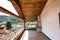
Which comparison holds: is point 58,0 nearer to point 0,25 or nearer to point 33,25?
point 0,25

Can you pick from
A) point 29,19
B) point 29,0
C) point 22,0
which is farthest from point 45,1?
point 29,19

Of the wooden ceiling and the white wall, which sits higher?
the wooden ceiling

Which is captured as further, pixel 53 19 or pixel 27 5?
pixel 27 5

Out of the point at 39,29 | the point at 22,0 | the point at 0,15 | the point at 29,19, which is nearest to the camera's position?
the point at 0,15

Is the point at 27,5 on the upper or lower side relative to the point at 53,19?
upper

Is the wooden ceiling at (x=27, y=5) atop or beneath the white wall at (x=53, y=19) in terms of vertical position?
atop

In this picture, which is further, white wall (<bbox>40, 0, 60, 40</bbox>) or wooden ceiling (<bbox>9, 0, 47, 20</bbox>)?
wooden ceiling (<bbox>9, 0, 47, 20</bbox>)

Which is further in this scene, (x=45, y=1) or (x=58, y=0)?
(x=45, y=1)

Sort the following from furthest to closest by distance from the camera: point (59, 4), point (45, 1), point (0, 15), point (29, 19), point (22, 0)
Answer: point (29, 19)
point (45, 1)
point (22, 0)
point (59, 4)
point (0, 15)

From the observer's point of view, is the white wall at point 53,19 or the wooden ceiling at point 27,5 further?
the wooden ceiling at point 27,5

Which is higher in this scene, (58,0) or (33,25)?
(58,0)

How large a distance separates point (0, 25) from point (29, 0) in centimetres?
308

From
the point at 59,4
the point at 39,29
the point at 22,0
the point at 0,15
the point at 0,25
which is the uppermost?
the point at 22,0

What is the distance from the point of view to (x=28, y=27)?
1066cm
